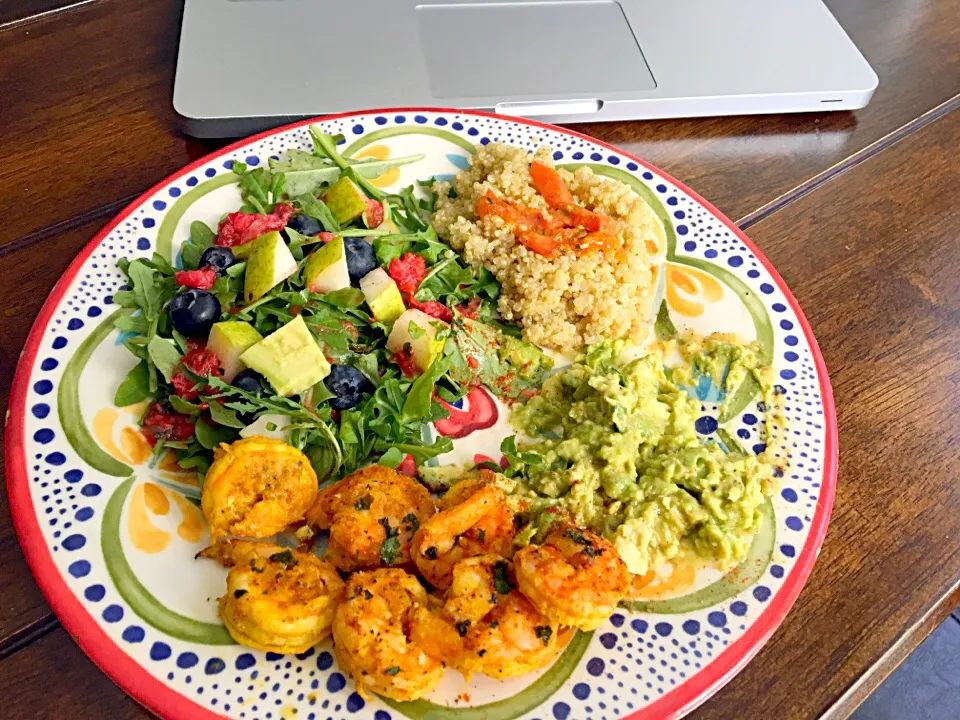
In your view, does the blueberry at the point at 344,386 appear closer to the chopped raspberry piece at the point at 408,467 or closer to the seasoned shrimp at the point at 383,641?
the chopped raspberry piece at the point at 408,467

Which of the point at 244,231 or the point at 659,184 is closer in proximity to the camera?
the point at 244,231

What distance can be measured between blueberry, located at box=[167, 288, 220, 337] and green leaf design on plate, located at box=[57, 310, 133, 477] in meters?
0.17

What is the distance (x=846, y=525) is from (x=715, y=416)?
1.02ft

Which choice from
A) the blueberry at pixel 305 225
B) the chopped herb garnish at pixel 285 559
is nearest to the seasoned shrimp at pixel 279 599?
the chopped herb garnish at pixel 285 559

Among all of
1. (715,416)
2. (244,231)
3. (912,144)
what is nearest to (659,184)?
(715,416)

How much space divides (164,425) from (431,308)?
58cm

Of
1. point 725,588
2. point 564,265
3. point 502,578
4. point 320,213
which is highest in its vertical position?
point 320,213

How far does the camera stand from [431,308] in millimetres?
1662

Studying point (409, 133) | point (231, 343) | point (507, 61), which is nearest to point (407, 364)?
point (231, 343)

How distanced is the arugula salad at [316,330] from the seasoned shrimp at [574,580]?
1.13 feet

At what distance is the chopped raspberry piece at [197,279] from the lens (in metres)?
1.53

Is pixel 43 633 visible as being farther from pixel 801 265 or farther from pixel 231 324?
pixel 801 265

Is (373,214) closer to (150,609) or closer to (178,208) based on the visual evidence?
(178,208)

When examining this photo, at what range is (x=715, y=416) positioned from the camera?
5.16ft
